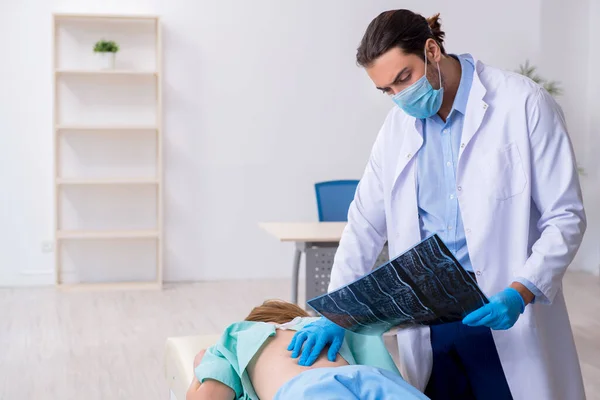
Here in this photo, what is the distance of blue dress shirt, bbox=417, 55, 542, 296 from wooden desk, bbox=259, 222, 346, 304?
192cm

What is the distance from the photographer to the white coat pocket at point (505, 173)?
157 centimetres

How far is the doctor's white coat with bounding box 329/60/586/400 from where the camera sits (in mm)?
1531

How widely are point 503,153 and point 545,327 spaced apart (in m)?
0.38

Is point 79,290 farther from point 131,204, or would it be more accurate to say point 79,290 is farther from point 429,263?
point 429,263

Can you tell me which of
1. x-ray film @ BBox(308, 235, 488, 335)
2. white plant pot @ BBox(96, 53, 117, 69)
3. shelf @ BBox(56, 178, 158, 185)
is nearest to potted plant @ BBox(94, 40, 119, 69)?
white plant pot @ BBox(96, 53, 117, 69)

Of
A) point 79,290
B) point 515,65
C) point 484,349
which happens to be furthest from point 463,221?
point 515,65

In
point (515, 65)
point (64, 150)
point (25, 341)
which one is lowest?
point (25, 341)

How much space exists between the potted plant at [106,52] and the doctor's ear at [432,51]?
367cm

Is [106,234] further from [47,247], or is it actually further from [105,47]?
[105,47]

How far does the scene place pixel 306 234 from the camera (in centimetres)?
373

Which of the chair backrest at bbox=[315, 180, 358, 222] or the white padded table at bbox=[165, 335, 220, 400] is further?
the chair backrest at bbox=[315, 180, 358, 222]

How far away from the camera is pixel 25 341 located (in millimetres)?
3873

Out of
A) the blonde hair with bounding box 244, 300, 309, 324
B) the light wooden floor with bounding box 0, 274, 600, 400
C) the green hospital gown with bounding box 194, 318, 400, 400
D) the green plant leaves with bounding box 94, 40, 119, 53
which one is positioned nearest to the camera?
the green hospital gown with bounding box 194, 318, 400, 400

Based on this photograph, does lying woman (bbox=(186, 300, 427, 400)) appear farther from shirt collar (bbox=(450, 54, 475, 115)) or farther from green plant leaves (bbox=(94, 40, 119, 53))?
green plant leaves (bbox=(94, 40, 119, 53))
